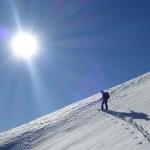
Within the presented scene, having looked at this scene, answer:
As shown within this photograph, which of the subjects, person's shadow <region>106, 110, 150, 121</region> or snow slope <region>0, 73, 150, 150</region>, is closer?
snow slope <region>0, 73, 150, 150</region>

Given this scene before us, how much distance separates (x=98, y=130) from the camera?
25.1 m

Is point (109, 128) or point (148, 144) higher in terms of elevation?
point (109, 128)

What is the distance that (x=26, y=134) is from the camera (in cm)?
3216

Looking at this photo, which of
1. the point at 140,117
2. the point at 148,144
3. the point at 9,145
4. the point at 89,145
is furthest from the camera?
the point at 9,145

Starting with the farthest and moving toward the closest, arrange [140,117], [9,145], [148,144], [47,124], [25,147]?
[47,124] → [9,145] → [25,147] → [140,117] → [148,144]

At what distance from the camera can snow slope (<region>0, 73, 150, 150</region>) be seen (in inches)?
778

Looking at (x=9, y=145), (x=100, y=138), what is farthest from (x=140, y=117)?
(x=9, y=145)

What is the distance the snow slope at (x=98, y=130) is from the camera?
19766 millimetres

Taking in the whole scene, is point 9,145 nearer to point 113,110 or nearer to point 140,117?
point 113,110

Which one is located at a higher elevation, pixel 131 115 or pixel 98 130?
pixel 131 115

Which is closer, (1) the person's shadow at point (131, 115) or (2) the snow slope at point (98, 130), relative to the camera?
(2) the snow slope at point (98, 130)

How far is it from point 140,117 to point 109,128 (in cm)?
208

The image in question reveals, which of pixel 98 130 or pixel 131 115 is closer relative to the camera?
pixel 98 130

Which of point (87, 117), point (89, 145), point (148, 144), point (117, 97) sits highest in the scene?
point (117, 97)
